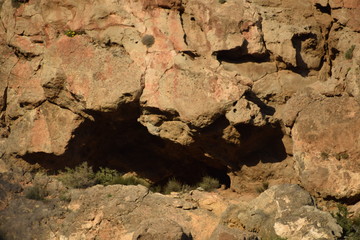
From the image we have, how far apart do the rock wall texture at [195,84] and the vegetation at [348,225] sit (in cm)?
36

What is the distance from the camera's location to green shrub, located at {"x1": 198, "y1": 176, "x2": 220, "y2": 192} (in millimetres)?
11273

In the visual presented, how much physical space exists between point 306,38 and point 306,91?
153cm

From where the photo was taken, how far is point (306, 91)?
34.3 feet

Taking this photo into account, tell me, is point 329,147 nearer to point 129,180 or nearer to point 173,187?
point 173,187

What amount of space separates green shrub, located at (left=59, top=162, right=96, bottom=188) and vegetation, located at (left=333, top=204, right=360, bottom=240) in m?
4.69

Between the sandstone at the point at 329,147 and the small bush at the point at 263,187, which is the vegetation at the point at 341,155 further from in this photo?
the small bush at the point at 263,187

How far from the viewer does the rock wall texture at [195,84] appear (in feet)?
32.8

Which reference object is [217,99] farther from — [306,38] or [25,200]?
[25,200]

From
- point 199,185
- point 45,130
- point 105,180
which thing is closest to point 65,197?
point 105,180

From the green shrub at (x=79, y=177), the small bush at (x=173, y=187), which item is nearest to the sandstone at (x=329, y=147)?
the small bush at (x=173, y=187)

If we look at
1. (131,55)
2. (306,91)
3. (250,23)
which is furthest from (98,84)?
(306,91)

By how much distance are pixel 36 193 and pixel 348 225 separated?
5614 millimetres

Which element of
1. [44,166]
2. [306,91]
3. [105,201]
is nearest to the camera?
[105,201]

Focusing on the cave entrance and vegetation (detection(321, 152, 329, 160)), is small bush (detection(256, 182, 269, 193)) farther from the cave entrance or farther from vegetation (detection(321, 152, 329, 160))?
vegetation (detection(321, 152, 329, 160))
